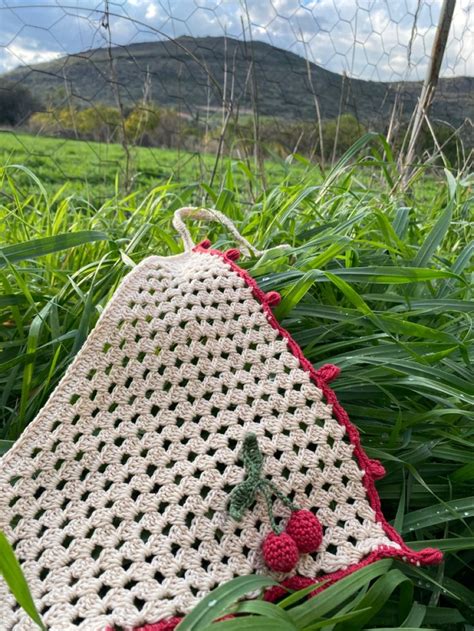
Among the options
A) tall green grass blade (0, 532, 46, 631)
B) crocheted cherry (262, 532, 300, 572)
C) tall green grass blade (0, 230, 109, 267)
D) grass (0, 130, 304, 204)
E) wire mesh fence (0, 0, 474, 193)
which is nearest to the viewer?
tall green grass blade (0, 532, 46, 631)

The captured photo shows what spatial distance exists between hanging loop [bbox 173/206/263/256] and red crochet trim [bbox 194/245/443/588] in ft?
0.36

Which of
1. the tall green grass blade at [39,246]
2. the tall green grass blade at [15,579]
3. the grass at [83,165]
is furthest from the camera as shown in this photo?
the grass at [83,165]

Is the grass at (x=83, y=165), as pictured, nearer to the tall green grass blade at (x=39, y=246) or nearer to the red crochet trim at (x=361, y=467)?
the tall green grass blade at (x=39, y=246)

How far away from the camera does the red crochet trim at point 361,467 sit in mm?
632

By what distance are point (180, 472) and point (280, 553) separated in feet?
0.48

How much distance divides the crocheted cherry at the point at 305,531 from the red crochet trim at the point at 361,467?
0.11 feet

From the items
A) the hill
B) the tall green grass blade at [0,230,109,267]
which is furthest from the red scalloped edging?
the hill

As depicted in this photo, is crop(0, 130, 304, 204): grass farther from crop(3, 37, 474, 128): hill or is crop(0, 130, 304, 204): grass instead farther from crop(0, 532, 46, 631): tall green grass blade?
crop(0, 532, 46, 631): tall green grass blade

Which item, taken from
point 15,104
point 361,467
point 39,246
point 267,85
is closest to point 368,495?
point 361,467

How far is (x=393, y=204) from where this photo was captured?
1397 millimetres

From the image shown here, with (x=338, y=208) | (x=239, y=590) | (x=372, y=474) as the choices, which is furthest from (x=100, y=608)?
(x=338, y=208)

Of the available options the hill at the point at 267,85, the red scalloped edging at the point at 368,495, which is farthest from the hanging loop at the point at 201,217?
the hill at the point at 267,85

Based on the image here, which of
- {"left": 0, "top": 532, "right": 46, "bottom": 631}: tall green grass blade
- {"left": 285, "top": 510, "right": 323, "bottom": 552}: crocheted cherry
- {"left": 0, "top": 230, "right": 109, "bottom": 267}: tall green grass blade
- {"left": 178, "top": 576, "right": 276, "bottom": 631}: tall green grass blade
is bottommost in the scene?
{"left": 178, "top": 576, "right": 276, "bottom": 631}: tall green grass blade

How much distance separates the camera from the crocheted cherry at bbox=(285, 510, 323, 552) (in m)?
0.63
